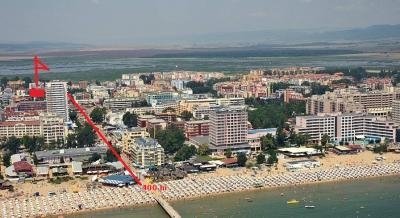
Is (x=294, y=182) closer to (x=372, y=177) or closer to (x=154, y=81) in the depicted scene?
(x=372, y=177)

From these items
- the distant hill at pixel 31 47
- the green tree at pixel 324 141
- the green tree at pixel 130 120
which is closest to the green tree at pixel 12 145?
the green tree at pixel 130 120

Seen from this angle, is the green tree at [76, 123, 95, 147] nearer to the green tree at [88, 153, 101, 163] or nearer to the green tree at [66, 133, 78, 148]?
the green tree at [66, 133, 78, 148]

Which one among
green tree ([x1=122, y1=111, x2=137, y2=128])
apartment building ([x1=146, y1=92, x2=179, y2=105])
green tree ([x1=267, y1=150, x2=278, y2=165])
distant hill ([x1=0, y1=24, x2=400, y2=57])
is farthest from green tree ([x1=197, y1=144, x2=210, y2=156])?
distant hill ([x1=0, y1=24, x2=400, y2=57])

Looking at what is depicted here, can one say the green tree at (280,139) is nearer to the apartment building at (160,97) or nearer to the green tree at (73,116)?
the apartment building at (160,97)

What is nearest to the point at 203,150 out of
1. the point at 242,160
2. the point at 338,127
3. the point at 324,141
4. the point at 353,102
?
the point at 242,160

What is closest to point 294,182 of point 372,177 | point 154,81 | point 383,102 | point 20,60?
point 372,177
